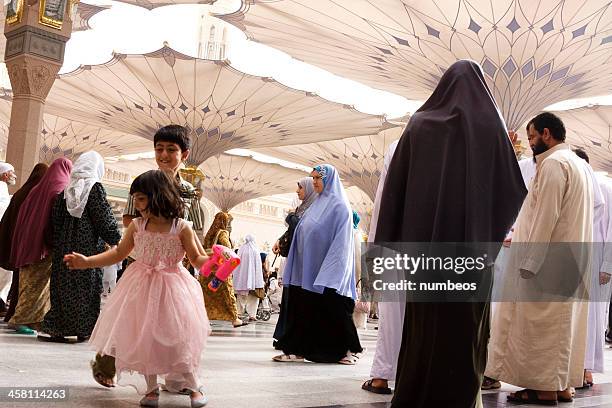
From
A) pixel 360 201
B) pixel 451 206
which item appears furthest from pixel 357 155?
pixel 451 206

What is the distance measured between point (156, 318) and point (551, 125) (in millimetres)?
2438

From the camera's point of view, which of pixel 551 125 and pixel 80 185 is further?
pixel 80 185

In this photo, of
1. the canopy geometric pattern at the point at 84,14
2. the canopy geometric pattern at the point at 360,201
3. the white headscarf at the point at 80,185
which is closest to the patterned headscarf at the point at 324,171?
the white headscarf at the point at 80,185

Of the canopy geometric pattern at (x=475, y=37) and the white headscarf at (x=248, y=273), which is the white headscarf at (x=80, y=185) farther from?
the canopy geometric pattern at (x=475, y=37)

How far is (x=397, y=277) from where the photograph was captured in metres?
3.27

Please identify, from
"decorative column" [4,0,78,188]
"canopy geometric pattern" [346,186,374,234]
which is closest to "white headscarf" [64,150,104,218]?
"decorative column" [4,0,78,188]

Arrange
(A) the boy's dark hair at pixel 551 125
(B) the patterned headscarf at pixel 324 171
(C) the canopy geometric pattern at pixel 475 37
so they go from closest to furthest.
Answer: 1. (A) the boy's dark hair at pixel 551 125
2. (B) the patterned headscarf at pixel 324 171
3. (C) the canopy geometric pattern at pixel 475 37

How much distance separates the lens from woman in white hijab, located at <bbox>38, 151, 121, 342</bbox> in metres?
4.67

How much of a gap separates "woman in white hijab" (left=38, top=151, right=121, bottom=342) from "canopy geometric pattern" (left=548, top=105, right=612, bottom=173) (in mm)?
14616

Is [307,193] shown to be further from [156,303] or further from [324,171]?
[156,303]

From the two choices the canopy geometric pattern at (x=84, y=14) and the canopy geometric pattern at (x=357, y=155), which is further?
the canopy geometric pattern at (x=357, y=155)

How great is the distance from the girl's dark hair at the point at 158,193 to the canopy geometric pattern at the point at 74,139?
68.7ft

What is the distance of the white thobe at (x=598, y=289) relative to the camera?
441 cm


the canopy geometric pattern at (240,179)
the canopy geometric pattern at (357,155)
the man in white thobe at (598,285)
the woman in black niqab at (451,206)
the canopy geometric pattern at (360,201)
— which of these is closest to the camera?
the woman in black niqab at (451,206)
